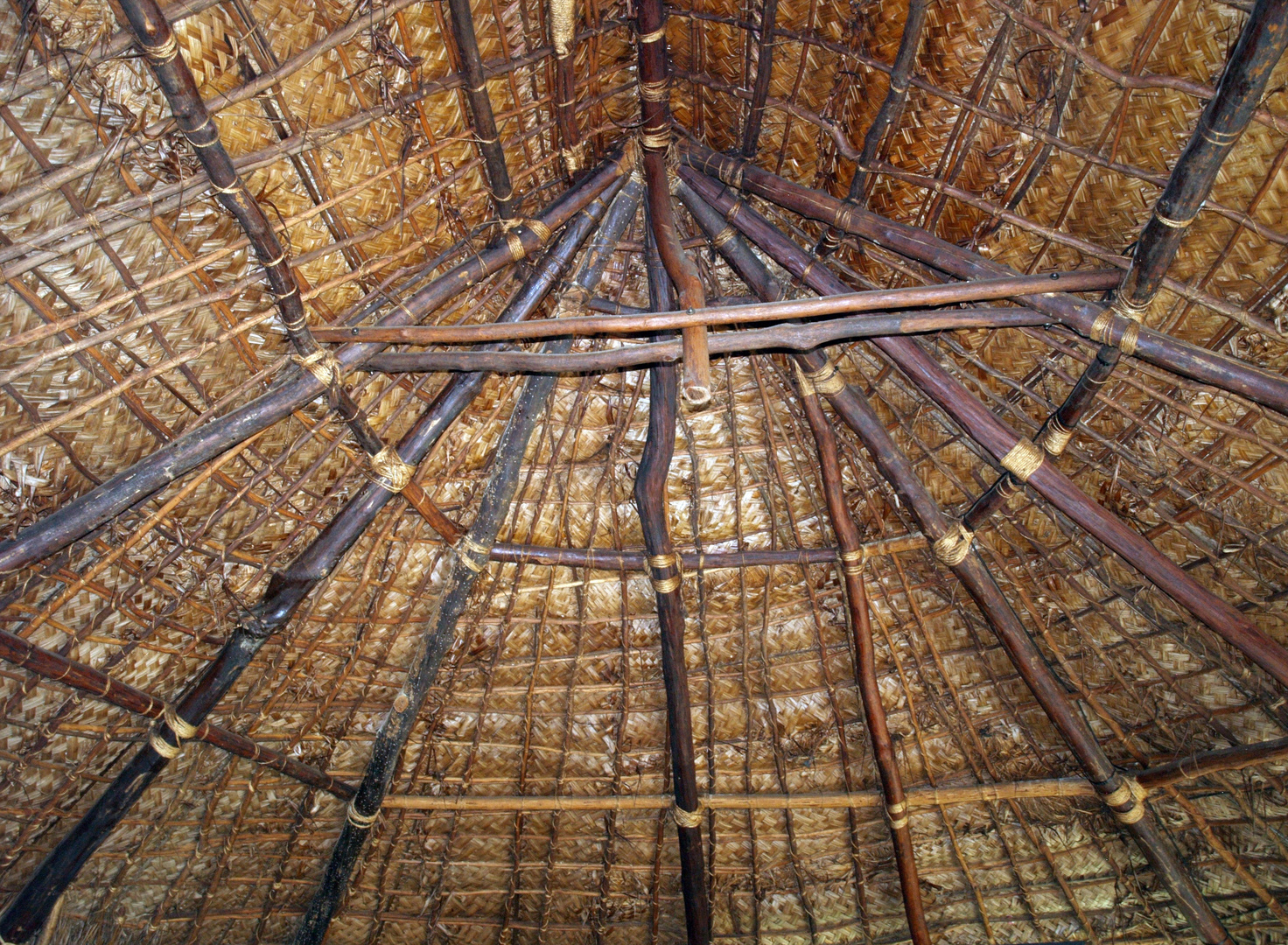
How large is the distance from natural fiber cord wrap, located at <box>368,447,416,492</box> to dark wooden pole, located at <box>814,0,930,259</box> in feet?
9.85

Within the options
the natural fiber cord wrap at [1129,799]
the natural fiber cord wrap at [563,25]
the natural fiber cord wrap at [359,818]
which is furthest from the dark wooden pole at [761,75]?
the natural fiber cord wrap at [359,818]

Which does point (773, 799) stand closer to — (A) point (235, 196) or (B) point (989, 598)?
(B) point (989, 598)

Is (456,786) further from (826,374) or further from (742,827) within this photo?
(826,374)

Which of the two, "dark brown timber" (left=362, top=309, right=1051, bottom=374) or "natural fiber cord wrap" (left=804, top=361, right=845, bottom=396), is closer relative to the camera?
"dark brown timber" (left=362, top=309, right=1051, bottom=374)

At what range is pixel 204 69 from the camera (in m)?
3.76

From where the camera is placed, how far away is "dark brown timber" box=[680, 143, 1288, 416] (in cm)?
389

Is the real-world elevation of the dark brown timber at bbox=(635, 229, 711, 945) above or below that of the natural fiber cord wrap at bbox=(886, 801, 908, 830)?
above

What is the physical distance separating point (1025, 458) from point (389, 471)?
3.62m

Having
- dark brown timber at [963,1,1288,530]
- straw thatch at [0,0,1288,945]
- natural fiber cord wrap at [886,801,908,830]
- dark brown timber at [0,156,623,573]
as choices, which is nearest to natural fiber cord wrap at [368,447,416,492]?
straw thatch at [0,0,1288,945]

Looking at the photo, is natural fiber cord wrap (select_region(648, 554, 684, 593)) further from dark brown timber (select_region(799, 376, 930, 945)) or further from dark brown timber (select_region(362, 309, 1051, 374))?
dark brown timber (select_region(362, 309, 1051, 374))

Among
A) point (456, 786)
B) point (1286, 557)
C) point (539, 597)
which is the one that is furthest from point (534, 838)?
point (1286, 557)

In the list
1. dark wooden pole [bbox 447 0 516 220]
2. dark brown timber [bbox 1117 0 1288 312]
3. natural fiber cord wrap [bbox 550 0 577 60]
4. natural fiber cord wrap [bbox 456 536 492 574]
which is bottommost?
dark brown timber [bbox 1117 0 1288 312]

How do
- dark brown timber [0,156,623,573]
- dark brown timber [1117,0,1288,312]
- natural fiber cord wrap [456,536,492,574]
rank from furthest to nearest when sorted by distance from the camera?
1. natural fiber cord wrap [456,536,492,574]
2. dark brown timber [0,156,623,573]
3. dark brown timber [1117,0,1288,312]

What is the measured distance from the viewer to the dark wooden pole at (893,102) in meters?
4.14
